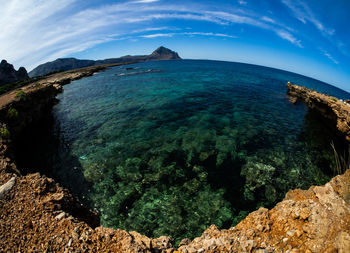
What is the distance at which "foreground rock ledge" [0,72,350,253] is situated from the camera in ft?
11.9

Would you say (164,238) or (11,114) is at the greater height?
(11,114)

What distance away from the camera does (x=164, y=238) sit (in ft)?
14.9

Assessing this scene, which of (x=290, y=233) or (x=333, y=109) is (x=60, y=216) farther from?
(x=333, y=109)

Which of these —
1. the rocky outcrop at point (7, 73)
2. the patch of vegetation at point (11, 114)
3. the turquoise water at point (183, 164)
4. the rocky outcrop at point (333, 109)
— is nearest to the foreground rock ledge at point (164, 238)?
the turquoise water at point (183, 164)

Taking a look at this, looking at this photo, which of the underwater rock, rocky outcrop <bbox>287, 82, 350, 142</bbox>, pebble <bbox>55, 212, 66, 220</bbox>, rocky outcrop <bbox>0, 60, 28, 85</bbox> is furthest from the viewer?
rocky outcrop <bbox>0, 60, 28, 85</bbox>

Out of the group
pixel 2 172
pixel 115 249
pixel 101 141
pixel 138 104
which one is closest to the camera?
pixel 115 249

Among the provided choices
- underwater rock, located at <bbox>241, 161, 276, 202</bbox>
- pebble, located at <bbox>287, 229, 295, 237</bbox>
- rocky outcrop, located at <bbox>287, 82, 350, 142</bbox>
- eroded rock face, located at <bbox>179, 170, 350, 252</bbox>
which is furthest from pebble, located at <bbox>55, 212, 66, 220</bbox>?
rocky outcrop, located at <bbox>287, 82, 350, 142</bbox>

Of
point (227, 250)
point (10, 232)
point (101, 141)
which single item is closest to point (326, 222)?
point (227, 250)

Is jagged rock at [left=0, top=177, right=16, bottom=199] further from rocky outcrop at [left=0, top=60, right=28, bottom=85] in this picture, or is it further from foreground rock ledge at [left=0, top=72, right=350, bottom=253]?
rocky outcrop at [left=0, top=60, right=28, bottom=85]

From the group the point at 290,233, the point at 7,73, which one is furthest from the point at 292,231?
the point at 7,73

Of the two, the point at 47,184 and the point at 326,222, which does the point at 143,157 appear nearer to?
the point at 47,184

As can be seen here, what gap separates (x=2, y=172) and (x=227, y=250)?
31.0 feet

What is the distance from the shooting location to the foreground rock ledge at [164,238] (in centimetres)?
363

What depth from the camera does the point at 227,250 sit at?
12.4ft
